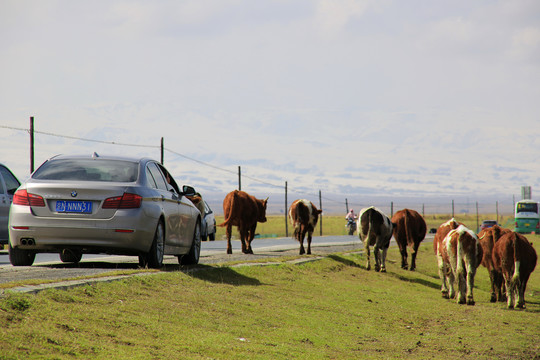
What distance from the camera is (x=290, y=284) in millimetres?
15891

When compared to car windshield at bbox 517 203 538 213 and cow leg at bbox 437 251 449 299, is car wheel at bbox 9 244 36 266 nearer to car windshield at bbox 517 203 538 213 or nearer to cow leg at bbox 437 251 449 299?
cow leg at bbox 437 251 449 299

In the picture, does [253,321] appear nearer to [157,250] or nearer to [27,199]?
[157,250]

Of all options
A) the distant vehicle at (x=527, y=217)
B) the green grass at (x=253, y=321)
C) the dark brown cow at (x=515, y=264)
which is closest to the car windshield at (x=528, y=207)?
the distant vehicle at (x=527, y=217)

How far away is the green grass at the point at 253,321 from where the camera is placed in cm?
821

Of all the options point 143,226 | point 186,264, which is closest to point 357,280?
point 186,264

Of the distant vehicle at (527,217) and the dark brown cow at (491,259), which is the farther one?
the distant vehicle at (527,217)

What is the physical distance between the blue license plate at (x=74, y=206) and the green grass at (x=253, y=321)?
1.50 meters

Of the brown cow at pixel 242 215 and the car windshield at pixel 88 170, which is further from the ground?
the car windshield at pixel 88 170

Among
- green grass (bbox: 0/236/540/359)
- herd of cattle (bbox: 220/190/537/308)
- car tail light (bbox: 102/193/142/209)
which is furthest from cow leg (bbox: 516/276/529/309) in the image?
car tail light (bbox: 102/193/142/209)

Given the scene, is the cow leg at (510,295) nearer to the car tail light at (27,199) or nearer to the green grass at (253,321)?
the green grass at (253,321)

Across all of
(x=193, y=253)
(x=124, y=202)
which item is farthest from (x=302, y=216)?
(x=124, y=202)

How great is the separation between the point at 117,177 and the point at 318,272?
747 cm

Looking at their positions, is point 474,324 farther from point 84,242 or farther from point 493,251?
point 84,242

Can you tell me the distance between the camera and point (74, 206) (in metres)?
12.4
